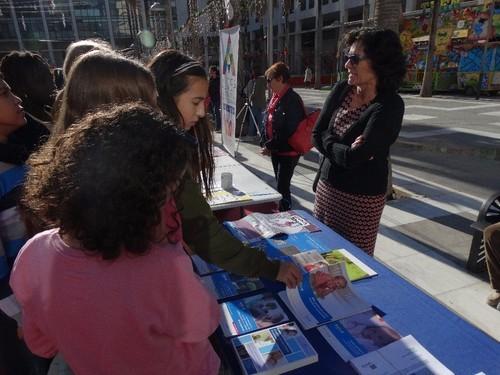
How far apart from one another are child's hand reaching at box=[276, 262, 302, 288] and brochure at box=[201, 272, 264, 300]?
18 centimetres

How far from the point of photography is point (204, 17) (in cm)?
1302

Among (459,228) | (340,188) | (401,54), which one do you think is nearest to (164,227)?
(340,188)

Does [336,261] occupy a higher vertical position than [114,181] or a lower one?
lower

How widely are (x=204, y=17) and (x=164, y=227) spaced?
13744 mm

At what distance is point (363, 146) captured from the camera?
6.25 ft

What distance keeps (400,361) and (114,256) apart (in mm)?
908

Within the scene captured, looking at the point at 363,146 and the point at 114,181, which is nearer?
the point at 114,181

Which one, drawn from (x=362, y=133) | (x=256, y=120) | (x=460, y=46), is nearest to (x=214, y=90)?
(x=256, y=120)

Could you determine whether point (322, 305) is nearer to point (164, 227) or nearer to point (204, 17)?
point (164, 227)

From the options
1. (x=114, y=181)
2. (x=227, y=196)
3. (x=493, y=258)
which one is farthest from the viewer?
(x=227, y=196)

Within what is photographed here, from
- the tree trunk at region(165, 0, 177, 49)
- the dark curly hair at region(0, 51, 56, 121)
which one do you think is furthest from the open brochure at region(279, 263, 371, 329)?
the tree trunk at region(165, 0, 177, 49)

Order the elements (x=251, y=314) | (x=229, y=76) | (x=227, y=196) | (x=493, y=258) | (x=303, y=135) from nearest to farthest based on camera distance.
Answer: (x=251, y=314), (x=493, y=258), (x=227, y=196), (x=303, y=135), (x=229, y=76)

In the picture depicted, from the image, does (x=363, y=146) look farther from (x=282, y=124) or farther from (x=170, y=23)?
(x=170, y=23)

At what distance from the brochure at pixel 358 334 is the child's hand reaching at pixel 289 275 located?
7.3 inches
